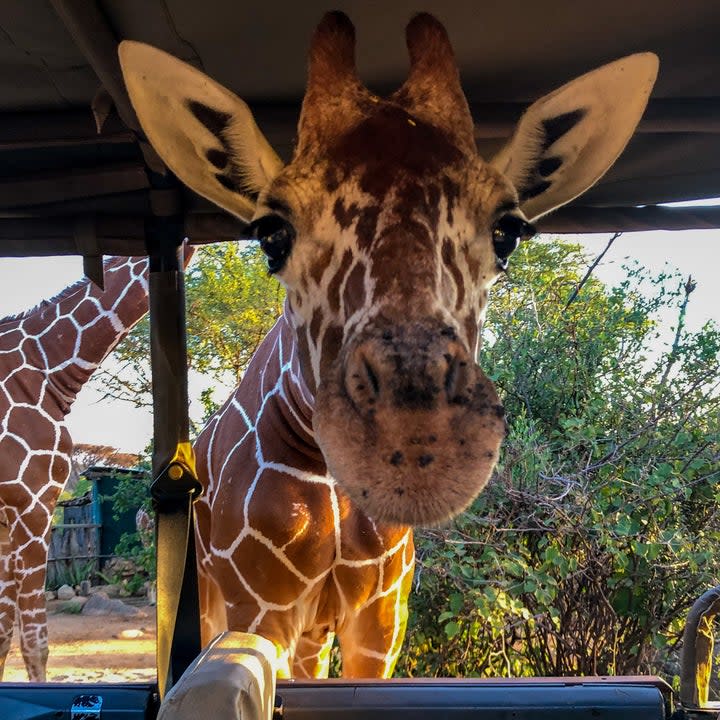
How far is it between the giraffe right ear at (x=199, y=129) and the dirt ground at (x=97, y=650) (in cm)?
732

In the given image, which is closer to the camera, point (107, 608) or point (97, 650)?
point (97, 650)

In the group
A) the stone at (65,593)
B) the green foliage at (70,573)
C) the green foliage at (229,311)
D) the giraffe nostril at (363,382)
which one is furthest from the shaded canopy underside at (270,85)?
the green foliage at (70,573)

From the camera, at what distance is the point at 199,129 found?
6.72 ft

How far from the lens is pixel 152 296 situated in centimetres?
241

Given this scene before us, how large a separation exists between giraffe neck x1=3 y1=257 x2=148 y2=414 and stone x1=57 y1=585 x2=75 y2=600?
8.03m

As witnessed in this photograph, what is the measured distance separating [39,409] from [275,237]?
4327 millimetres


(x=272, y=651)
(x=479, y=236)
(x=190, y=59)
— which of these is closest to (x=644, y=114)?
(x=479, y=236)

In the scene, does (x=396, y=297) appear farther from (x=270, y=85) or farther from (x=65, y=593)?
(x=65, y=593)

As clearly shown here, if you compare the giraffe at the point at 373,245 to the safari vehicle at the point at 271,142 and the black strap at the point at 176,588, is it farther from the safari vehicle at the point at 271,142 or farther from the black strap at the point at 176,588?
the black strap at the point at 176,588

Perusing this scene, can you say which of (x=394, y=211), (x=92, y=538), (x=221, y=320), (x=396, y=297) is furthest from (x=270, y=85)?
(x=92, y=538)

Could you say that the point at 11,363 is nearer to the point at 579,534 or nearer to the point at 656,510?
the point at 579,534

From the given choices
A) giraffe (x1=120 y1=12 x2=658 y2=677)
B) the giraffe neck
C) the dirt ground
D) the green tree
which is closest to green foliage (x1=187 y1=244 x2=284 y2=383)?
the green tree

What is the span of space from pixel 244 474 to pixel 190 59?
4.48 ft

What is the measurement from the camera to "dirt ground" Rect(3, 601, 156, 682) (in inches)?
345
